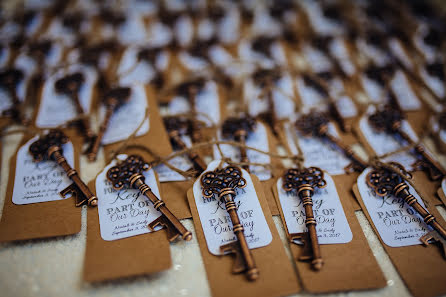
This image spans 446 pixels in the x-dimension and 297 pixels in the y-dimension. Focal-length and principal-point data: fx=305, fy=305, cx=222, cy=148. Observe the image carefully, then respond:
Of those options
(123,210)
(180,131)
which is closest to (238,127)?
(180,131)

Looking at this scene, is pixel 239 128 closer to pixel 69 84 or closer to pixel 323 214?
pixel 323 214

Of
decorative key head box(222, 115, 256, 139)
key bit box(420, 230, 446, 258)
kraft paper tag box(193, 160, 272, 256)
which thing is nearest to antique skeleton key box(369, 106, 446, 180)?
key bit box(420, 230, 446, 258)

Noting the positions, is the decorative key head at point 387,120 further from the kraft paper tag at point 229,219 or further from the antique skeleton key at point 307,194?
the kraft paper tag at point 229,219

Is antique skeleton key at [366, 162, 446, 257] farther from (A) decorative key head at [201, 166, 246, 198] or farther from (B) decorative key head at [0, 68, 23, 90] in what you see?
(B) decorative key head at [0, 68, 23, 90]

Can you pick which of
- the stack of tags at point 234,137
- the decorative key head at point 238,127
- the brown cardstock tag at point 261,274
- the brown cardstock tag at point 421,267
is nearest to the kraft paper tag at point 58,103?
the stack of tags at point 234,137

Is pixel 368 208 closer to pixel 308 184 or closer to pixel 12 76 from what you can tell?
pixel 308 184

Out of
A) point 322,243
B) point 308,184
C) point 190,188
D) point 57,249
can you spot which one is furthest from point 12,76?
point 322,243
